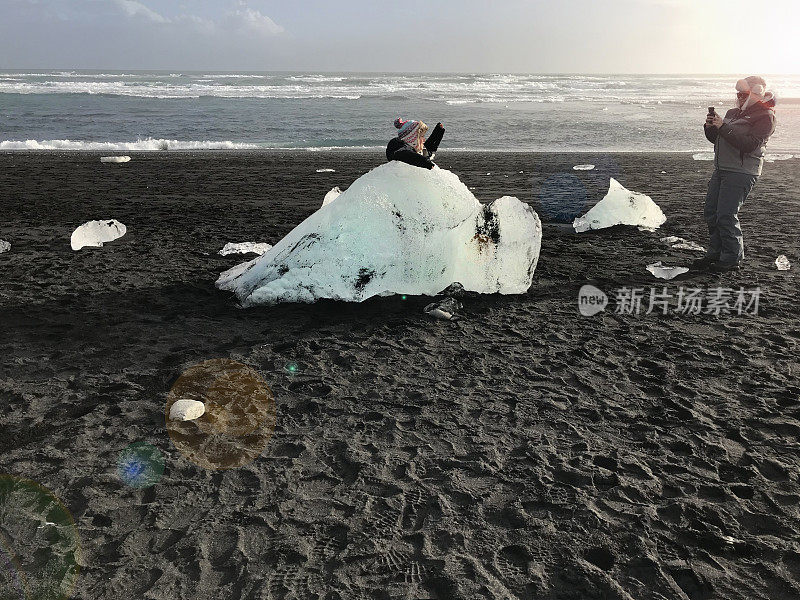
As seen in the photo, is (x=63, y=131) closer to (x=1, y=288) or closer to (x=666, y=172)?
(x=1, y=288)

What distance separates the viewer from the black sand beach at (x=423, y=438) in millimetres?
2334

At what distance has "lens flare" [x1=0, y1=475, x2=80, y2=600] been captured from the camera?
2.21 metres

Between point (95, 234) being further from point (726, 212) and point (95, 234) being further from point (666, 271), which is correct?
point (726, 212)

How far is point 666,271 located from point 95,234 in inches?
263

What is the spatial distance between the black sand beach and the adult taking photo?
43cm

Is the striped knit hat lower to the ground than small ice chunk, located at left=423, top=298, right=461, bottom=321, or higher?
higher

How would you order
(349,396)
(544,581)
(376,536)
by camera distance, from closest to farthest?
(544,581), (376,536), (349,396)

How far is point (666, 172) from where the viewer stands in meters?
12.8

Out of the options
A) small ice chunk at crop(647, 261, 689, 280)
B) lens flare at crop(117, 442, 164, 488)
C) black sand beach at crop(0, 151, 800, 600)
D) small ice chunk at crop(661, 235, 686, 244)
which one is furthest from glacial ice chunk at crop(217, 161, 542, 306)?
small ice chunk at crop(661, 235, 686, 244)

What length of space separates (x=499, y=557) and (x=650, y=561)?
628 mm

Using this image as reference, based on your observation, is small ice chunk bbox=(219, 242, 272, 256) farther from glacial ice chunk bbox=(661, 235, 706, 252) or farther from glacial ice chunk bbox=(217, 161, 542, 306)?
glacial ice chunk bbox=(661, 235, 706, 252)

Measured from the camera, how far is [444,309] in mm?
4973

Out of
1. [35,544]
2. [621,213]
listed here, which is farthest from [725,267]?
[35,544]

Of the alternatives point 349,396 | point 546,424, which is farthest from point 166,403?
point 546,424
